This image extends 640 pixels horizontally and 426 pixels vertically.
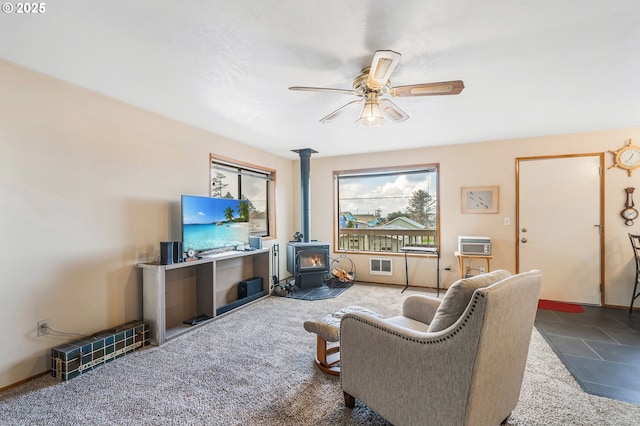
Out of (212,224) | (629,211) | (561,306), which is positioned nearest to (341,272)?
(212,224)

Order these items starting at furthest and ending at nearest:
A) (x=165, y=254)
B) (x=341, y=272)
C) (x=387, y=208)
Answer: (x=387, y=208) < (x=341, y=272) < (x=165, y=254)

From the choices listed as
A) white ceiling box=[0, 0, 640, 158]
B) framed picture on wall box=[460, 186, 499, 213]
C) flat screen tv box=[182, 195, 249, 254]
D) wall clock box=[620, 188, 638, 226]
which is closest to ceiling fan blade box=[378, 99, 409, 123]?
white ceiling box=[0, 0, 640, 158]

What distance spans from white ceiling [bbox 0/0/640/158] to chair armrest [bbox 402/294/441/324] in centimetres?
179

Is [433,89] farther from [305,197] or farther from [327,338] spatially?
[305,197]

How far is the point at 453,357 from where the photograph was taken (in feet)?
4.07

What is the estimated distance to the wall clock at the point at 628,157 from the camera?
12.1 ft

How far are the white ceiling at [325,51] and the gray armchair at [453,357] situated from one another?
4.91ft

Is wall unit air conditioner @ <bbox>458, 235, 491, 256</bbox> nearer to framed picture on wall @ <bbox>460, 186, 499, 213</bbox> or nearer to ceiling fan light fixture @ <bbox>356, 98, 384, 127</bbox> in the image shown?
framed picture on wall @ <bbox>460, 186, 499, 213</bbox>

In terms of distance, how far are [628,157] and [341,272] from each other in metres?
4.27

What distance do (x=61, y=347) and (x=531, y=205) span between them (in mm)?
5600

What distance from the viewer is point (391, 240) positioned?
5316 millimetres

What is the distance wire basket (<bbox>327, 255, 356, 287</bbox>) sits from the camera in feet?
16.4

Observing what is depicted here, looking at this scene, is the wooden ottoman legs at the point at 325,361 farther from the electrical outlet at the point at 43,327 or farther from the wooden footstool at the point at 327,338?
the electrical outlet at the point at 43,327

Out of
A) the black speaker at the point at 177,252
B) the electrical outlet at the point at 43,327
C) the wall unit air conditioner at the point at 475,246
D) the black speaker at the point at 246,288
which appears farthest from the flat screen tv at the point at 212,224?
the wall unit air conditioner at the point at 475,246
